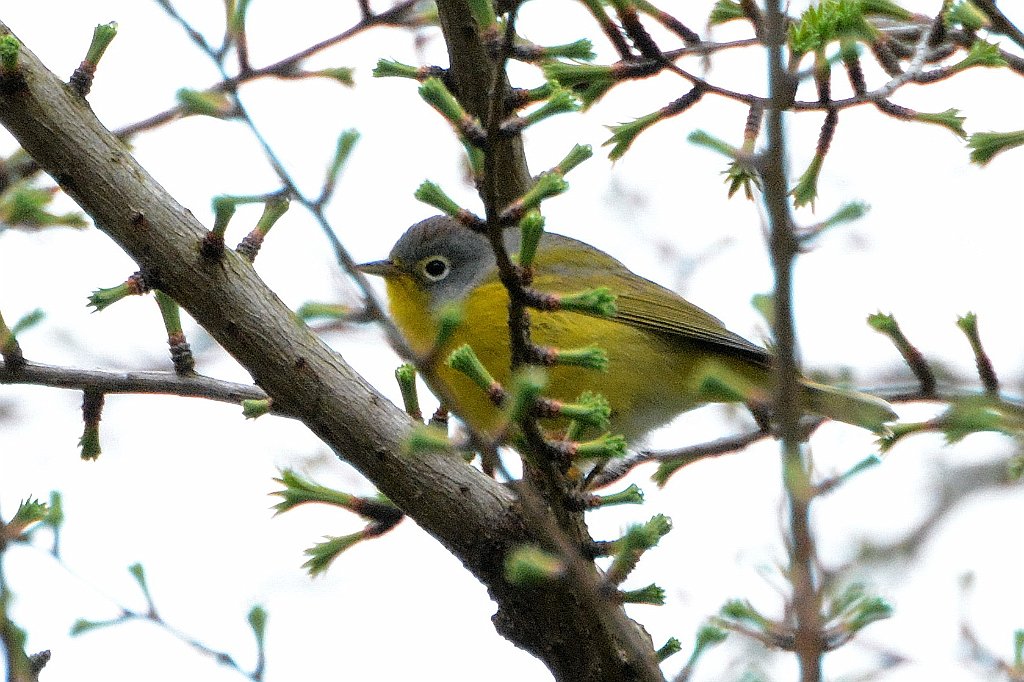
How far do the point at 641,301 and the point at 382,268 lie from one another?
1202 mm

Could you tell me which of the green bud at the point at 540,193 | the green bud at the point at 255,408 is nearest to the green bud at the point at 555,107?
the green bud at the point at 540,193

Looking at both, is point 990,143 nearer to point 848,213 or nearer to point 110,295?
point 848,213

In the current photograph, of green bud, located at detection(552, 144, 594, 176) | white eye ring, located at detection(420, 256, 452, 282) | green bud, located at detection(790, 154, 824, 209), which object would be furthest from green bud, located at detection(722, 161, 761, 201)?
white eye ring, located at detection(420, 256, 452, 282)

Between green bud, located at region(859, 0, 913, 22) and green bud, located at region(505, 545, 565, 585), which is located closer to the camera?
green bud, located at region(505, 545, 565, 585)

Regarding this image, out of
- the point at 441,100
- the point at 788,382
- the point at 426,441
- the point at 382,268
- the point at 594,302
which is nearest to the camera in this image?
the point at 788,382

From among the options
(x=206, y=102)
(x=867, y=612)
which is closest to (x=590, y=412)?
(x=867, y=612)

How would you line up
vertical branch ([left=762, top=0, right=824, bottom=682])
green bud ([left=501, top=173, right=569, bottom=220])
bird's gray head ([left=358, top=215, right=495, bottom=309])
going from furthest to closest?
bird's gray head ([left=358, top=215, right=495, bottom=309]) → green bud ([left=501, top=173, right=569, bottom=220]) → vertical branch ([left=762, top=0, right=824, bottom=682])

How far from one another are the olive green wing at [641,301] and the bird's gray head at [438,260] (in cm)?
30

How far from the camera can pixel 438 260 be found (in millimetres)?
5781

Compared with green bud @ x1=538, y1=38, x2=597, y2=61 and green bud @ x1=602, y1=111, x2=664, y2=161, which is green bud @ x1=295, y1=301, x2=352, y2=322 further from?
green bud @ x1=602, y1=111, x2=664, y2=161

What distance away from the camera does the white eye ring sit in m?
5.76

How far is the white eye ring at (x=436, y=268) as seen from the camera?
5.76 meters

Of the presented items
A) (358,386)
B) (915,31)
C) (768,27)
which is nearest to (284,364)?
(358,386)

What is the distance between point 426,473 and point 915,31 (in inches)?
87.9
